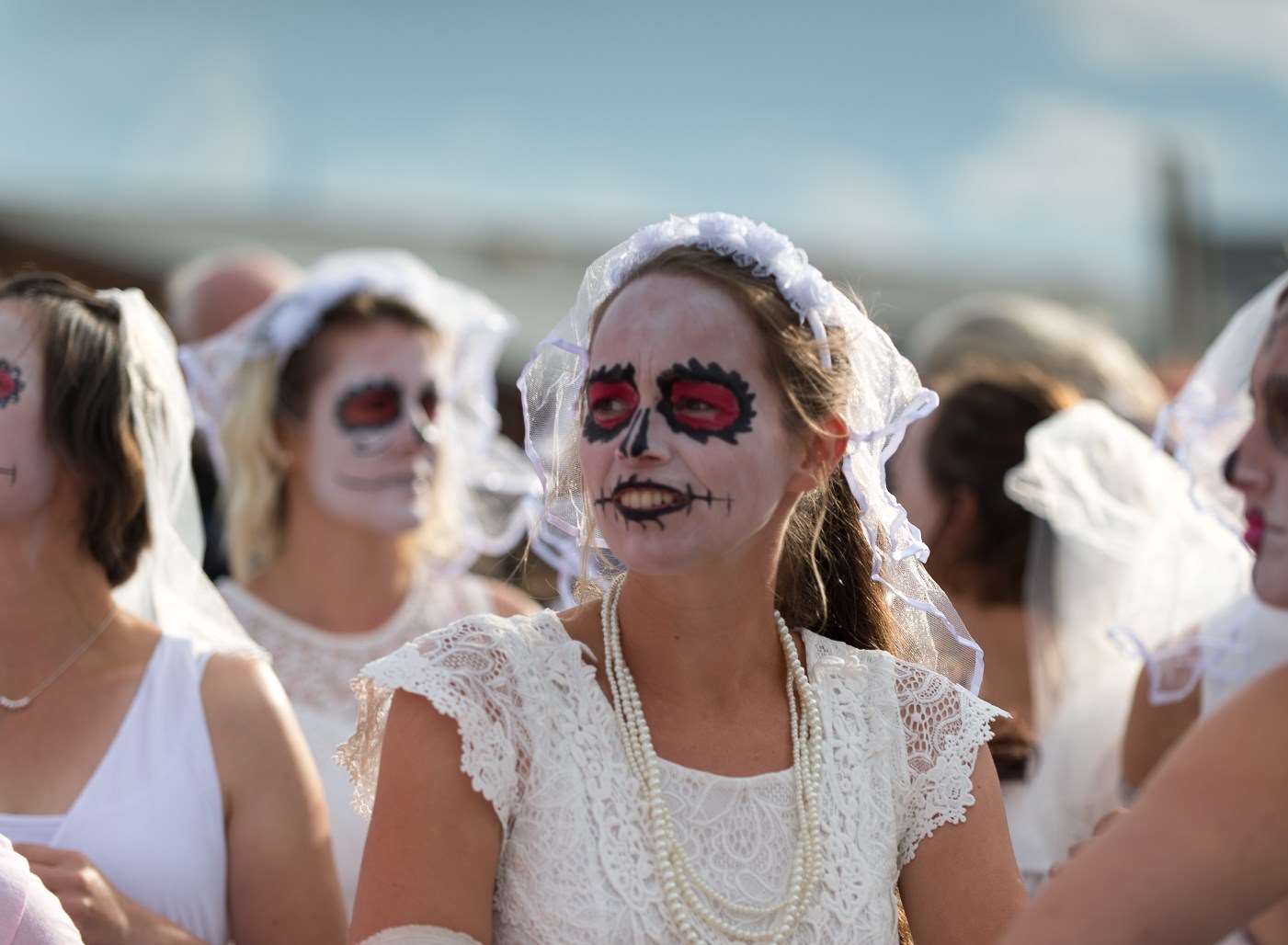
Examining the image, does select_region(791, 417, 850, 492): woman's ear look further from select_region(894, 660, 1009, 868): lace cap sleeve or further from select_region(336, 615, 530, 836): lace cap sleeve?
select_region(336, 615, 530, 836): lace cap sleeve

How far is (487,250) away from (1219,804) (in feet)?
36.1

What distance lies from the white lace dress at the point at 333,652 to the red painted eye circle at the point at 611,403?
159 cm

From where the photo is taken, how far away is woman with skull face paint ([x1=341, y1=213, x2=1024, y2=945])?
2080 millimetres

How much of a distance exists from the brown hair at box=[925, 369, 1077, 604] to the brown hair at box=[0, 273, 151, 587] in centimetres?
208

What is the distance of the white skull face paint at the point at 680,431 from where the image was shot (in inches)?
86.7

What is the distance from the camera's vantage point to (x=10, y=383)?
2.71 metres

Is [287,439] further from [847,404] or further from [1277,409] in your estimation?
[1277,409]

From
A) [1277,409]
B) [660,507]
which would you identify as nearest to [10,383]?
[660,507]

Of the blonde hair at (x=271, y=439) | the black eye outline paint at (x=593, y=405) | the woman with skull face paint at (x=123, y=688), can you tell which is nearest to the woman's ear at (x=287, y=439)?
the blonde hair at (x=271, y=439)

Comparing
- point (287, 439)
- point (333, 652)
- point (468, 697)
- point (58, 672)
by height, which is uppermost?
point (468, 697)

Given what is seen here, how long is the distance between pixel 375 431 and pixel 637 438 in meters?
2.10

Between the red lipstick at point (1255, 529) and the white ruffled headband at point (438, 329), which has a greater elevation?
the red lipstick at point (1255, 529)

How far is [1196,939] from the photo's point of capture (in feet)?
5.32

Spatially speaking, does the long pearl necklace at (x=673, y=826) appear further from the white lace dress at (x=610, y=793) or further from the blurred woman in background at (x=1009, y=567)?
the blurred woman in background at (x=1009, y=567)
